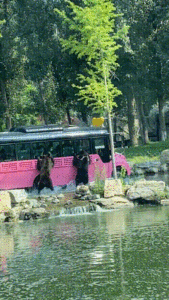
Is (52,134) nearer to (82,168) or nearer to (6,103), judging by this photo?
(82,168)

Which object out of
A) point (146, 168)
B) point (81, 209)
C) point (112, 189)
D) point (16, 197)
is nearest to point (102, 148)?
point (112, 189)

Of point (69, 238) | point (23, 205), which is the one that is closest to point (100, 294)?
point (69, 238)

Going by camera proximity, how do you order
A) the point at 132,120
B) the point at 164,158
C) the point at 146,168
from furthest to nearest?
the point at 132,120
the point at 164,158
the point at 146,168

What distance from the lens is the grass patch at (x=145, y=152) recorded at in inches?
1939

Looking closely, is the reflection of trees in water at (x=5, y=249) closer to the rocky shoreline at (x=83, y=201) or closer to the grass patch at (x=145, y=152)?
the rocky shoreline at (x=83, y=201)

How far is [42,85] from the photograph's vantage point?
6856 centimetres

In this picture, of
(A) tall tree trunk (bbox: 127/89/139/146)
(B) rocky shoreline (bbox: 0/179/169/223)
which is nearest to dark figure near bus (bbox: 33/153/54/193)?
(B) rocky shoreline (bbox: 0/179/169/223)

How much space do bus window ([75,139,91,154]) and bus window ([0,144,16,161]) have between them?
3.05 meters

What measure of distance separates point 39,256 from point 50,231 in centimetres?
413

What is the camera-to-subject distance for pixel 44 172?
104ft

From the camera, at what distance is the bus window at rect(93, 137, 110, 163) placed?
34.1 metres

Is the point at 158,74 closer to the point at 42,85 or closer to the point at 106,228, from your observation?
the point at 42,85

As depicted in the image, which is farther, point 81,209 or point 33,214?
point 81,209

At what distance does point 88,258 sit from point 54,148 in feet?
56.7
